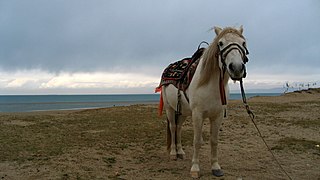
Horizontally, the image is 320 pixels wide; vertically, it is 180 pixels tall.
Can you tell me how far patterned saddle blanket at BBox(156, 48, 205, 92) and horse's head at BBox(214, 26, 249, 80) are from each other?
875mm

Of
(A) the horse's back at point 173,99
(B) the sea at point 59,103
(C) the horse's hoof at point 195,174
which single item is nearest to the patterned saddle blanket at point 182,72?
(A) the horse's back at point 173,99

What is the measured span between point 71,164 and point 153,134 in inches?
129

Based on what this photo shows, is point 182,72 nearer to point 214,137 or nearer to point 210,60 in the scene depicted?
point 210,60

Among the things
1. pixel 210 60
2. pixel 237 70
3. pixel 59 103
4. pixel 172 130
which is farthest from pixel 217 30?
pixel 59 103

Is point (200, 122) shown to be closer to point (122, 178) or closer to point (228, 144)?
point (122, 178)

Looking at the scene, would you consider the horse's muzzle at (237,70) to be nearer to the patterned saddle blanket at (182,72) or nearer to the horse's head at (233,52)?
the horse's head at (233,52)

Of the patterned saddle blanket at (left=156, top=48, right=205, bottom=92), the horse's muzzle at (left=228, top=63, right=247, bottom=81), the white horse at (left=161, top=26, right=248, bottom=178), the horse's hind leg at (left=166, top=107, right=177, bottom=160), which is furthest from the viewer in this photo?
the horse's hind leg at (left=166, top=107, right=177, bottom=160)

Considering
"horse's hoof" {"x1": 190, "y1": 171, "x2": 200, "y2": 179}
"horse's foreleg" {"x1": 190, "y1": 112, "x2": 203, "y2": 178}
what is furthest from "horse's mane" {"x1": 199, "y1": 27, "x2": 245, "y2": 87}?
"horse's hoof" {"x1": 190, "y1": 171, "x2": 200, "y2": 179}

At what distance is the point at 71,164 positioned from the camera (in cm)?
497

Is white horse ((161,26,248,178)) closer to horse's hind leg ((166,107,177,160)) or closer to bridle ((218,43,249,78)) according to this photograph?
bridle ((218,43,249,78))

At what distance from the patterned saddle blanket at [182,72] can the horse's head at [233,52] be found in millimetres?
875

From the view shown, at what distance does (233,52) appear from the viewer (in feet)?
11.4

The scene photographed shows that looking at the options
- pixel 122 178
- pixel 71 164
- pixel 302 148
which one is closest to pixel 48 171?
pixel 71 164

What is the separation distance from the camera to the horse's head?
3.36 meters
